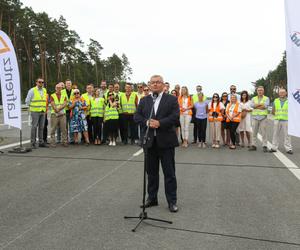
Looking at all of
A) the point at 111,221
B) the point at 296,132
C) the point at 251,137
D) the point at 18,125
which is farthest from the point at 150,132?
the point at 251,137

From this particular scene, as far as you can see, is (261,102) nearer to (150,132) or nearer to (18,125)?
(150,132)

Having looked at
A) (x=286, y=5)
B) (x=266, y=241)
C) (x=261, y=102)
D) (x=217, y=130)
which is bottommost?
(x=266, y=241)

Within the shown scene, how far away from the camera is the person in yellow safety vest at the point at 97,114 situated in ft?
35.2

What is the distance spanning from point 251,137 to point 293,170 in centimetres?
340

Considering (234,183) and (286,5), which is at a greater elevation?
(286,5)

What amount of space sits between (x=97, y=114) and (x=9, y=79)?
302cm

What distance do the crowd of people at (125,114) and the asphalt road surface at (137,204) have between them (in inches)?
78.9

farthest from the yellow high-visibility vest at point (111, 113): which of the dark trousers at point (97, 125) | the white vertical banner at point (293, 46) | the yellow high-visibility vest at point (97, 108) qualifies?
the white vertical banner at point (293, 46)

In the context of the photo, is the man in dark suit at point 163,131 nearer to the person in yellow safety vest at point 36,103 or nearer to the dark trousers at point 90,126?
the person in yellow safety vest at point 36,103

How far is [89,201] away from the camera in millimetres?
4992

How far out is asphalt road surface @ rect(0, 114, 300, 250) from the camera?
3.66 metres

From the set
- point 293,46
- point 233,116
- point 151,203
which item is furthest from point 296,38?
point 233,116

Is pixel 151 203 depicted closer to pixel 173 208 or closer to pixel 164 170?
pixel 173 208

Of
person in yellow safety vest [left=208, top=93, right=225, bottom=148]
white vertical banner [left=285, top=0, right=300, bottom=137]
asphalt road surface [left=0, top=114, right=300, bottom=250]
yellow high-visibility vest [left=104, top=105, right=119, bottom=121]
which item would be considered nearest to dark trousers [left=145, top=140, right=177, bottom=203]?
asphalt road surface [left=0, top=114, right=300, bottom=250]
